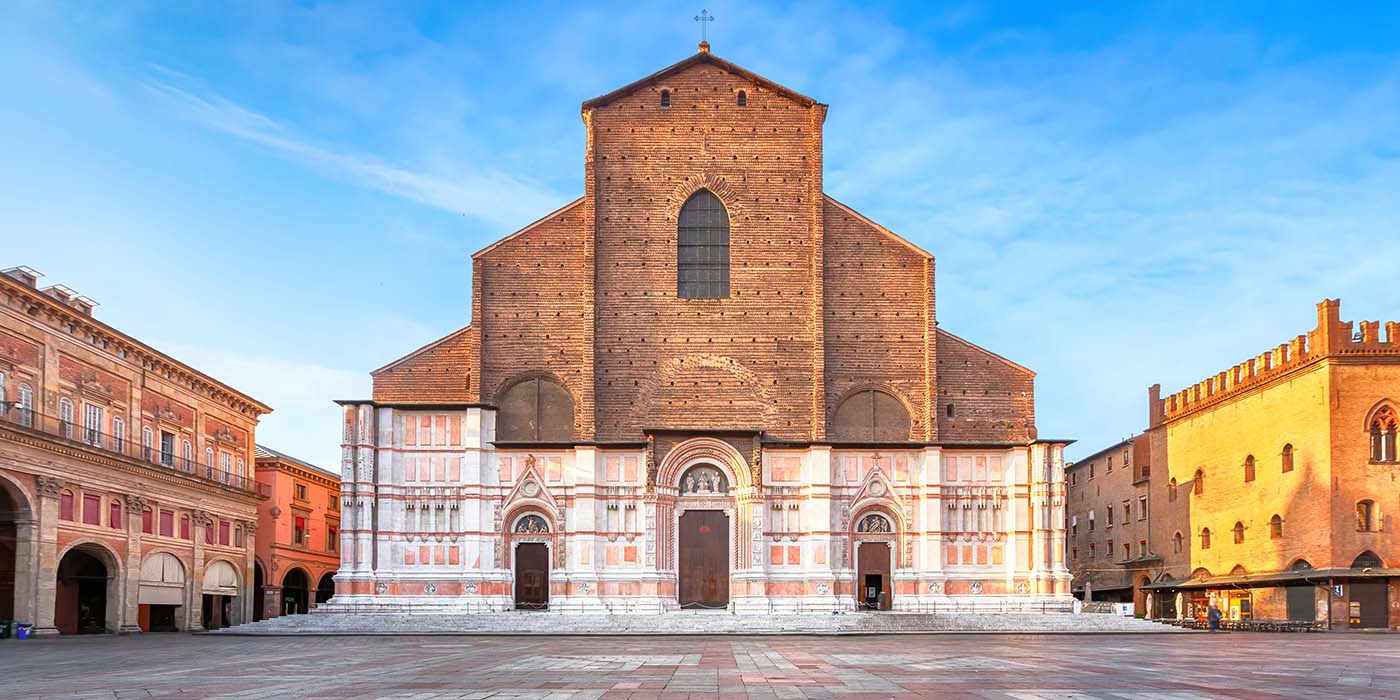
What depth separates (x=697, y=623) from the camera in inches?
1570

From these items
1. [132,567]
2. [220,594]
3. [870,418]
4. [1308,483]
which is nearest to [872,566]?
[870,418]

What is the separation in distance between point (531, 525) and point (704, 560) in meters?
6.20

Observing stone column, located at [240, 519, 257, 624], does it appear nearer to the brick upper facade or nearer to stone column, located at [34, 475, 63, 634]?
the brick upper facade

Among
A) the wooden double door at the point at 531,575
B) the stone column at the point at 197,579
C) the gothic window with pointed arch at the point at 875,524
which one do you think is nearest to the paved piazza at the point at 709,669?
the wooden double door at the point at 531,575

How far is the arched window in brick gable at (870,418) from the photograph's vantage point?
4538cm

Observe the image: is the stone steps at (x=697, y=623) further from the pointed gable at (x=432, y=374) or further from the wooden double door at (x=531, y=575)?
the pointed gable at (x=432, y=374)

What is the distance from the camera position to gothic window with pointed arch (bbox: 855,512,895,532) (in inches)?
1774

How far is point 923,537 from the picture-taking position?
44.7 metres

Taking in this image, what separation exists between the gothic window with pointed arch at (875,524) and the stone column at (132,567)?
24357 millimetres

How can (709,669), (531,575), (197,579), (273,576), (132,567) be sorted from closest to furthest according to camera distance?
(709,669), (132,567), (531,575), (197,579), (273,576)

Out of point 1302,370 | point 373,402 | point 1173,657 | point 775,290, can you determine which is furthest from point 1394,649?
point 373,402

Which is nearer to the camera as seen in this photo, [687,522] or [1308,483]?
[1308,483]

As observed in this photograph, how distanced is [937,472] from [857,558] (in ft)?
13.6

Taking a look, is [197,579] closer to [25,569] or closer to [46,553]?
[46,553]
